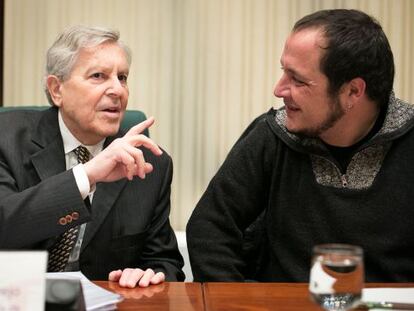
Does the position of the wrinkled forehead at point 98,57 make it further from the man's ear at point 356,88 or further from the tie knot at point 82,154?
the man's ear at point 356,88

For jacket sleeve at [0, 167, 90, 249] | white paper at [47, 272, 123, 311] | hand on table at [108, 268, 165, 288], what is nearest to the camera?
white paper at [47, 272, 123, 311]

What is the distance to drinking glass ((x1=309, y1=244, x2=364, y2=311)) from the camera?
1.03 m

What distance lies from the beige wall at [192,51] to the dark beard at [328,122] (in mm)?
1196

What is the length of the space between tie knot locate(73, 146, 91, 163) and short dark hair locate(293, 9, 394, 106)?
771 mm

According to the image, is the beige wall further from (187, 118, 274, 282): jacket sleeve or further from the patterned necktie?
the patterned necktie

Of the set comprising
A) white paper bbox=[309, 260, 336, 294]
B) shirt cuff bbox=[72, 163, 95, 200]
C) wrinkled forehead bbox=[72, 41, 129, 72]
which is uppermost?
wrinkled forehead bbox=[72, 41, 129, 72]

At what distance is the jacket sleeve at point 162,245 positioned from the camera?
1.98m

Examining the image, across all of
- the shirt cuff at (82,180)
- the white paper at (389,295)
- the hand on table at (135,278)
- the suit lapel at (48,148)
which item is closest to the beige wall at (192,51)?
the suit lapel at (48,148)

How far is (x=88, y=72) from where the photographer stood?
207cm

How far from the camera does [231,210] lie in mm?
1979

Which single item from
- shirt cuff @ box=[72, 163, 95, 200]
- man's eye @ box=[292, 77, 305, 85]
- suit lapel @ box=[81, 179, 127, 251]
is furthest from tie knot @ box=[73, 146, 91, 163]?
man's eye @ box=[292, 77, 305, 85]

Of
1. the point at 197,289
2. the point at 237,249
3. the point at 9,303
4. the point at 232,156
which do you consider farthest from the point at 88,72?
the point at 9,303

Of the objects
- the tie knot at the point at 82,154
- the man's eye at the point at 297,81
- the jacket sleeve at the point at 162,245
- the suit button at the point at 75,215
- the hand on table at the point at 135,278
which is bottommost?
the jacket sleeve at the point at 162,245

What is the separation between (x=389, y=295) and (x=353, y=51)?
0.82 metres
